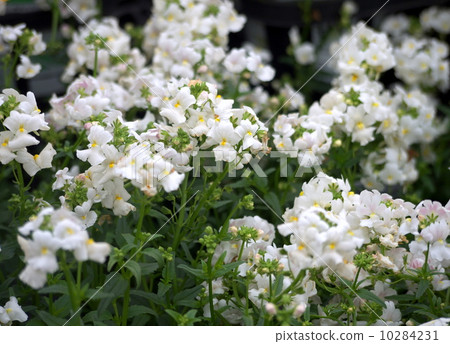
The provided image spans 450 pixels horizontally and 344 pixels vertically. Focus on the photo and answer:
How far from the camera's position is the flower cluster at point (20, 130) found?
1780mm

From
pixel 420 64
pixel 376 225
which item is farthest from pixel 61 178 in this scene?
pixel 420 64

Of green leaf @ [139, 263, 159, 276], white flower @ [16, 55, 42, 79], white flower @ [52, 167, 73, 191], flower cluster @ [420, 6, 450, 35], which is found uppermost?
flower cluster @ [420, 6, 450, 35]

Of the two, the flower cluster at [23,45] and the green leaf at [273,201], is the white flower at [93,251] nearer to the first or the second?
the green leaf at [273,201]

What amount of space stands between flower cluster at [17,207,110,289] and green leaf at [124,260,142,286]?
0.21 m

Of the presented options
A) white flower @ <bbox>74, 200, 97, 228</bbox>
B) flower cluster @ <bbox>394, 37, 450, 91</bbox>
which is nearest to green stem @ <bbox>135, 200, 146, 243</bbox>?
white flower @ <bbox>74, 200, 97, 228</bbox>

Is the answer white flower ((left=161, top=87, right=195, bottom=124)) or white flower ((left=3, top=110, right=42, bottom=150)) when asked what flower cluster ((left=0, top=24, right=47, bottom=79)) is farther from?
white flower ((left=161, top=87, right=195, bottom=124))

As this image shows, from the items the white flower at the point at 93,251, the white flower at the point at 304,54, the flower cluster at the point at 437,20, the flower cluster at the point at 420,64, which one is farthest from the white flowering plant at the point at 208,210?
the flower cluster at the point at 437,20

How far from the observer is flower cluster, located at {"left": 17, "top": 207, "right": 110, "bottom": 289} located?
1.35m

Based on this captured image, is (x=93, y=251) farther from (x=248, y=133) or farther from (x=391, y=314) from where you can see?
(x=391, y=314)

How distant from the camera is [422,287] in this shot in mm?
1786

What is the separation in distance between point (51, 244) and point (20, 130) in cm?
57

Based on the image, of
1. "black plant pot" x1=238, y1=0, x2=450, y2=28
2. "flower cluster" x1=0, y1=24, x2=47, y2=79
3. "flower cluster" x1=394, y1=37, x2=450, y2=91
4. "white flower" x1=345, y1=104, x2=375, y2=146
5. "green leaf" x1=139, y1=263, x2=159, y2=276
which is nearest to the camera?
"green leaf" x1=139, y1=263, x2=159, y2=276
